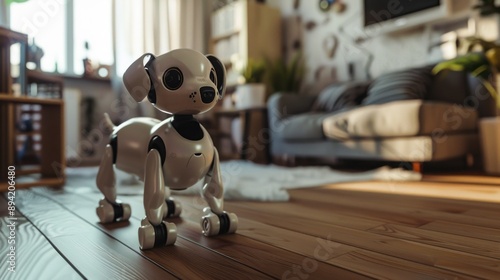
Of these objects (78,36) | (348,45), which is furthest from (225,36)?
(78,36)

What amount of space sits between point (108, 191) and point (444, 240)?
32.1 inches

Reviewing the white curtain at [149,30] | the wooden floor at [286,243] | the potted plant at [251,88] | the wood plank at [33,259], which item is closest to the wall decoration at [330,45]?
the potted plant at [251,88]

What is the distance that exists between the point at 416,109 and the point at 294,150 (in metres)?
1.05

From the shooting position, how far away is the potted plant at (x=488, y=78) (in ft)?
6.28

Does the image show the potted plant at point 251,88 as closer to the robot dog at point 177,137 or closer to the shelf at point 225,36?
the shelf at point 225,36

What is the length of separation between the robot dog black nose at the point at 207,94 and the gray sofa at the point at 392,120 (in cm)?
147

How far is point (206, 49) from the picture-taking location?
4531mm

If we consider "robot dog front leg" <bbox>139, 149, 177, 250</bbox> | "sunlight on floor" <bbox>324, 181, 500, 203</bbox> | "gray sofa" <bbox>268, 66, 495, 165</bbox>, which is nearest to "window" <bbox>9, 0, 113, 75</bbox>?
"gray sofa" <bbox>268, 66, 495, 165</bbox>

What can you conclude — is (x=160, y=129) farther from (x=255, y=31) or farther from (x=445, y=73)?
(x=255, y=31)

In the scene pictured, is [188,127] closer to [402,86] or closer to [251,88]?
[402,86]

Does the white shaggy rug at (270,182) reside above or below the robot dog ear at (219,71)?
below

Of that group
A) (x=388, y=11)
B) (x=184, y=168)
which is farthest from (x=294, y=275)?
(x=388, y=11)

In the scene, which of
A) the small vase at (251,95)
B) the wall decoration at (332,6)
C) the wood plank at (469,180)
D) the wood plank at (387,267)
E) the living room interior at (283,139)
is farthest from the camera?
the wall decoration at (332,6)

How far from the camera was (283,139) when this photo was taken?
9.19 ft
